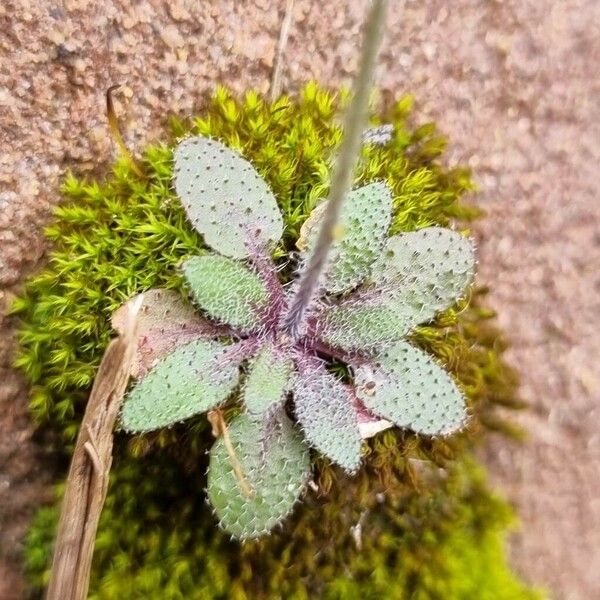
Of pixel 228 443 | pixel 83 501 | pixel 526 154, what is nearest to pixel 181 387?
pixel 228 443

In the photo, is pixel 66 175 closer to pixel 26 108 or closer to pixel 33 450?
pixel 26 108

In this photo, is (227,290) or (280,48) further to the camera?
(280,48)

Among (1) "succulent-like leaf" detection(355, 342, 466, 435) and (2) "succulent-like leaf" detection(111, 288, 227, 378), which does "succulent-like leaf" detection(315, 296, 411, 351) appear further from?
(2) "succulent-like leaf" detection(111, 288, 227, 378)

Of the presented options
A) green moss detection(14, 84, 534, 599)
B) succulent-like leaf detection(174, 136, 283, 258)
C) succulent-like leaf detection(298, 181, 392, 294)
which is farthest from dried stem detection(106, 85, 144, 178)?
succulent-like leaf detection(298, 181, 392, 294)

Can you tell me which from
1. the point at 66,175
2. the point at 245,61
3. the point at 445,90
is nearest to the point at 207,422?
the point at 66,175

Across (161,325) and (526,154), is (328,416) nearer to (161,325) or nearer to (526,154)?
(161,325)

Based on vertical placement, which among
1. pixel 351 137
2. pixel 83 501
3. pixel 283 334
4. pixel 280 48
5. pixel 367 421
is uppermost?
pixel 351 137

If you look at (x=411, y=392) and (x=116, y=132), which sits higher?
(x=116, y=132)

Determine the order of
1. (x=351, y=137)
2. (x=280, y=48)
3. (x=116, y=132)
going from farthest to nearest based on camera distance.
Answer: (x=280, y=48)
(x=116, y=132)
(x=351, y=137)
